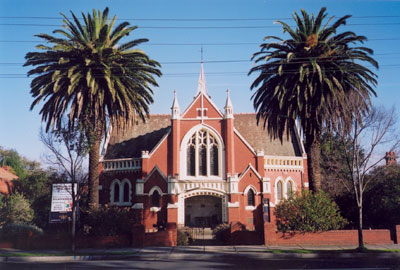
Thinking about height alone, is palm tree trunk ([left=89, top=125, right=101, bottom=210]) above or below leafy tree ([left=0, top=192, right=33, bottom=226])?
above

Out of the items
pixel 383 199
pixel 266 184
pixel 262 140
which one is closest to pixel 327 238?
pixel 383 199

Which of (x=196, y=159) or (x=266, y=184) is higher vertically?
(x=196, y=159)

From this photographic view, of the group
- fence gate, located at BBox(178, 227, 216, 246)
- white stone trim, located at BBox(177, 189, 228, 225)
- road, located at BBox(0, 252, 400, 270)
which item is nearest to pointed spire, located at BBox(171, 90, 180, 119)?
white stone trim, located at BBox(177, 189, 228, 225)

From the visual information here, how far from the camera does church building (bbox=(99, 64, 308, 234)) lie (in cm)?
3347

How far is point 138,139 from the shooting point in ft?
132

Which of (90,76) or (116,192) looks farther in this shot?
(116,192)

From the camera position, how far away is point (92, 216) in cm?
2708

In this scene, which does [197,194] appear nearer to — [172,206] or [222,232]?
[172,206]

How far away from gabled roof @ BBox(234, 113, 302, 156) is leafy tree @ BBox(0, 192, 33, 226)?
22511mm

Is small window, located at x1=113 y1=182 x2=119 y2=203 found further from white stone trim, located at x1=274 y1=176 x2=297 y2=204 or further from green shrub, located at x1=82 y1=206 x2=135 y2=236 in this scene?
white stone trim, located at x1=274 y1=176 x2=297 y2=204

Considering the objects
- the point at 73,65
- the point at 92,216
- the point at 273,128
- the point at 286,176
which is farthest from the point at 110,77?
the point at 286,176

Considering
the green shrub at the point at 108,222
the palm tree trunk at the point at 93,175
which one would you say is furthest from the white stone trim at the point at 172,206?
the palm tree trunk at the point at 93,175

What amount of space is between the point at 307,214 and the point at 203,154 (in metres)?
12.5

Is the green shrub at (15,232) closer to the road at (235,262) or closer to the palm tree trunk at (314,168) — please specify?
the road at (235,262)
